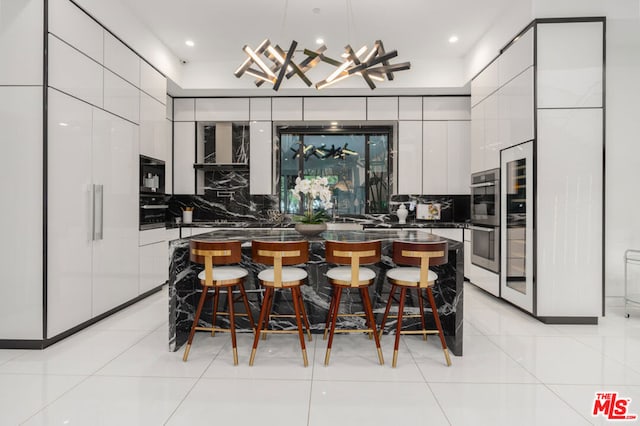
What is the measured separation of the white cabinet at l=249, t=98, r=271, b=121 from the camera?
575cm

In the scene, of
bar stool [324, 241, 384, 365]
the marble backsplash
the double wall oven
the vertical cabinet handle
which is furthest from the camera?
the marble backsplash

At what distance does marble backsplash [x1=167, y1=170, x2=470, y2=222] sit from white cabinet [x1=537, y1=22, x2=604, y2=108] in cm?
A: 259

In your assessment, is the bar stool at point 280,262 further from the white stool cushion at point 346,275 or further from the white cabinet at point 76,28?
the white cabinet at point 76,28

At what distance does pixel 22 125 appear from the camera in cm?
280

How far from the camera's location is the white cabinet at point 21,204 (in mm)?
2799

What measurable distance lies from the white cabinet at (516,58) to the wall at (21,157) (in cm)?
435

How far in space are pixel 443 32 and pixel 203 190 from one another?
4.24 metres

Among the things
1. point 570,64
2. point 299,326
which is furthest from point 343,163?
point 299,326

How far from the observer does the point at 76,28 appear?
10.4 feet

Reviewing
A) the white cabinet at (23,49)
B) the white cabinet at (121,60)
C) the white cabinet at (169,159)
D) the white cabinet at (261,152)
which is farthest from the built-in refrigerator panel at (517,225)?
the white cabinet at (169,159)

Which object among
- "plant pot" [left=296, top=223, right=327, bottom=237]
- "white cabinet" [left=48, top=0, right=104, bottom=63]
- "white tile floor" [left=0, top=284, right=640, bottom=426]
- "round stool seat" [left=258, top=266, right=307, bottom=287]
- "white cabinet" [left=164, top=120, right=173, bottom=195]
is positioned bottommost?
"white tile floor" [left=0, top=284, right=640, bottom=426]

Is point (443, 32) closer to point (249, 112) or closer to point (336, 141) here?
point (336, 141)

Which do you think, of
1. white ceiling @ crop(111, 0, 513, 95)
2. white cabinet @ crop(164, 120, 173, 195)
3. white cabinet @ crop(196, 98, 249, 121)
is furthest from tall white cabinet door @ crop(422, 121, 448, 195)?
white cabinet @ crop(164, 120, 173, 195)

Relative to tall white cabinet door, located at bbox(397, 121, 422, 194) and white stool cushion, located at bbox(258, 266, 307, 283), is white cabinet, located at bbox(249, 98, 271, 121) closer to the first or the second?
tall white cabinet door, located at bbox(397, 121, 422, 194)
